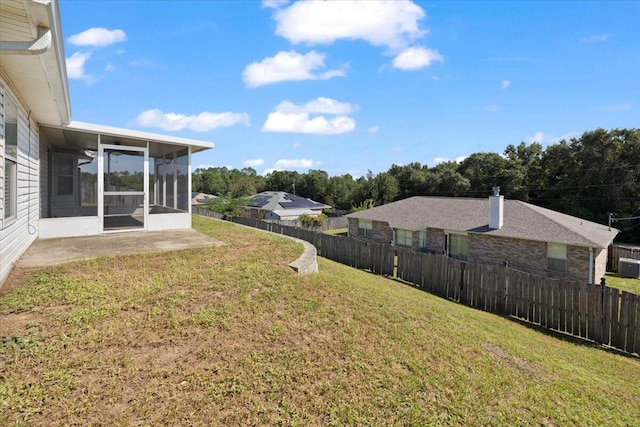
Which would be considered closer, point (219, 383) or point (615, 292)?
point (219, 383)

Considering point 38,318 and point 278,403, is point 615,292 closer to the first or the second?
point 278,403

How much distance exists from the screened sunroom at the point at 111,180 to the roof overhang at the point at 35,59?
95.3 inches

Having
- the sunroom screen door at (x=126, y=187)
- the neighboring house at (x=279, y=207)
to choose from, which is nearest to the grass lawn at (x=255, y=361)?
the sunroom screen door at (x=126, y=187)

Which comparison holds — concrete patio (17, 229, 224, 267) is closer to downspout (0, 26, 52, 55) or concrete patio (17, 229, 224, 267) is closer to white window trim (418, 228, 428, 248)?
downspout (0, 26, 52, 55)

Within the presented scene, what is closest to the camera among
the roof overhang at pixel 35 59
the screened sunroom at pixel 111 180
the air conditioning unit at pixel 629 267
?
the roof overhang at pixel 35 59

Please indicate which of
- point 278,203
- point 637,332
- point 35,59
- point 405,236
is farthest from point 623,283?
point 278,203

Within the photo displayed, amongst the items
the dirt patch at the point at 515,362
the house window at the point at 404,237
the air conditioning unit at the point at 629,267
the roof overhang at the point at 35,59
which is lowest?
the air conditioning unit at the point at 629,267

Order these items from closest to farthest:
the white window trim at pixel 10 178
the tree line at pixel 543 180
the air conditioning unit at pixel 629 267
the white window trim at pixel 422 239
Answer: the white window trim at pixel 10 178
the air conditioning unit at pixel 629 267
the white window trim at pixel 422 239
the tree line at pixel 543 180

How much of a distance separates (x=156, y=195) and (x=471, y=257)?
1322 cm

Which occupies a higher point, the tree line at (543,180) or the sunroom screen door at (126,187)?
the tree line at (543,180)

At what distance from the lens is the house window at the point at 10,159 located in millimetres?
5130

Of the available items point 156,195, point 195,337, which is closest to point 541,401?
point 195,337

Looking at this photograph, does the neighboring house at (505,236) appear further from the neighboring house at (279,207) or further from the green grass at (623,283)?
the neighboring house at (279,207)

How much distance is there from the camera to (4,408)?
258 centimetres
